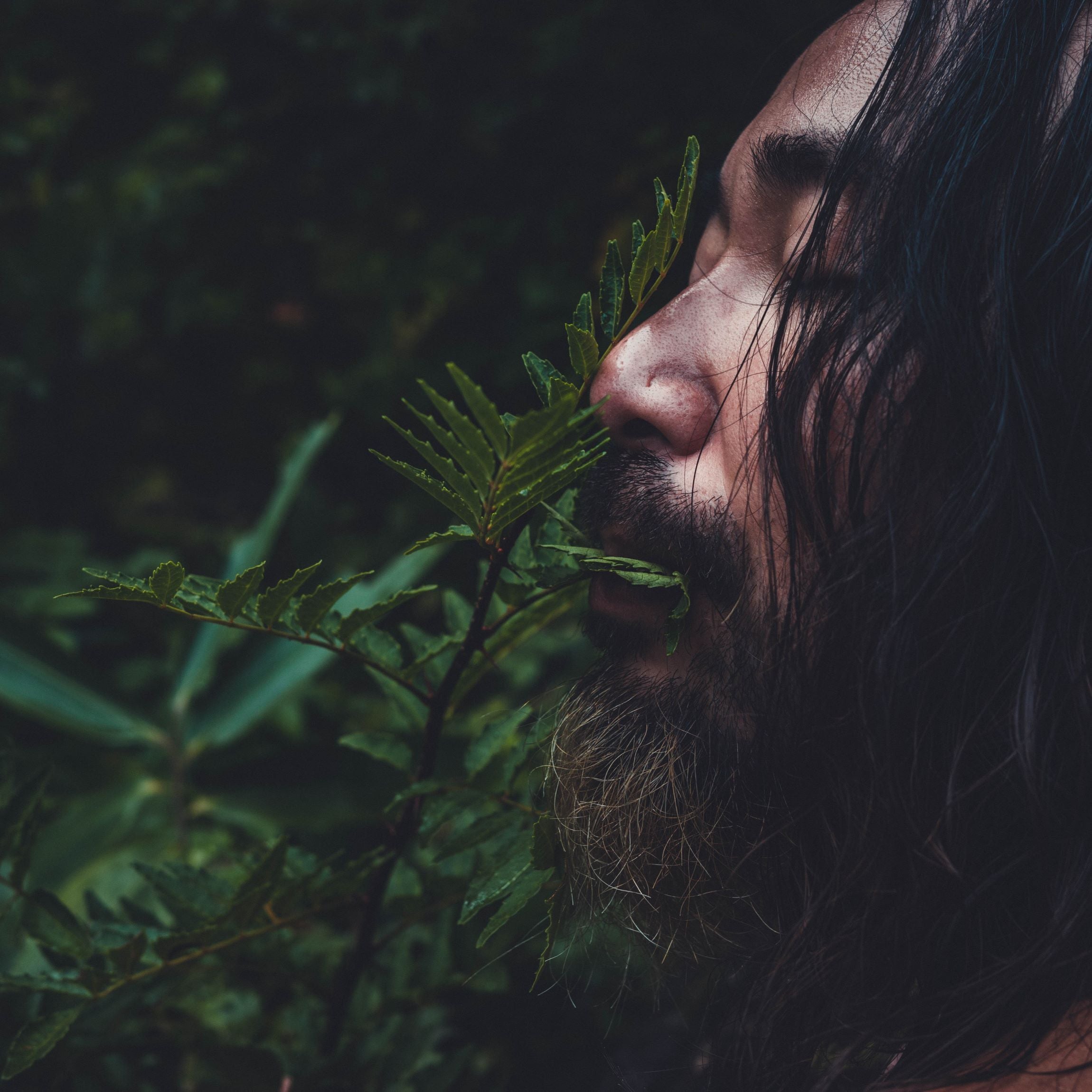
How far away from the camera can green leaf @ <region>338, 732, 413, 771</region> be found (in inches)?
28.5

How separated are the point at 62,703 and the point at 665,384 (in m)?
1.05

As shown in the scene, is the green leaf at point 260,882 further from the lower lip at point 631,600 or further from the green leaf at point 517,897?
the lower lip at point 631,600

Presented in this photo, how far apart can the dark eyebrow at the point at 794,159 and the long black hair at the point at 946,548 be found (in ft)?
0.07

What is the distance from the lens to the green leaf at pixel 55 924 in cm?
64

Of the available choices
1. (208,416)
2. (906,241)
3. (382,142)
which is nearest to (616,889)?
(906,241)

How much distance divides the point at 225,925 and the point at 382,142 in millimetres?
1427

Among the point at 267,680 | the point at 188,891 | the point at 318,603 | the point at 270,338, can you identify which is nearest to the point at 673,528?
the point at 318,603

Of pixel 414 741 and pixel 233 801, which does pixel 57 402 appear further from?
pixel 414 741

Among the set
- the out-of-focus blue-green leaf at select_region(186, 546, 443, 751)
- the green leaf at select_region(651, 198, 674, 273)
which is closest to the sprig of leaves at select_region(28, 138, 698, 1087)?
the green leaf at select_region(651, 198, 674, 273)

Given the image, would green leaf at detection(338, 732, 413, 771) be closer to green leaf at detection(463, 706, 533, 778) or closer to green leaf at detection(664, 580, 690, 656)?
green leaf at detection(463, 706, 533, 778)

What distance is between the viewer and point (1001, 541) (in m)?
0.55

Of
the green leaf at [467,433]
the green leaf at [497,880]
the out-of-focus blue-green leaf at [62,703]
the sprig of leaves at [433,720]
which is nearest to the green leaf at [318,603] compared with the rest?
the sprig of leaves at [433,720]

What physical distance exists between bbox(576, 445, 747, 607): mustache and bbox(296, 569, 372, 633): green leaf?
0.19 metres

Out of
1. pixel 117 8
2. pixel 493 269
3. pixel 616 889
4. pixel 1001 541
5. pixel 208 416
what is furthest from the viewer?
pixel 208 416
